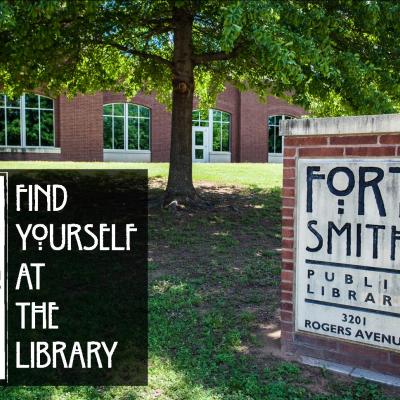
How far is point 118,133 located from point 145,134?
1.57 metres

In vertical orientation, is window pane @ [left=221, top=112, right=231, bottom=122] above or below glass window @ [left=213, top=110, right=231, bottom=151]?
above

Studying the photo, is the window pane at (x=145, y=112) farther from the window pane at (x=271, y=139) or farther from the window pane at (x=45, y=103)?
the window pane at (x=271, y=139)

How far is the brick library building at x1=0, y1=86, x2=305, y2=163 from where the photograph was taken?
87.8 ft

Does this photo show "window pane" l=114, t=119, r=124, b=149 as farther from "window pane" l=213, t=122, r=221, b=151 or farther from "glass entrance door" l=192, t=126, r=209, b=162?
"window pane" l=213, t=122, r=221, b=151

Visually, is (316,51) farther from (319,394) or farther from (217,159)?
(217,159)

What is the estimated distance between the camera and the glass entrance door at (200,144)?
3294cm

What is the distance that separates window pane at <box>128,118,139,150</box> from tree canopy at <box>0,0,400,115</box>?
16.1 metres

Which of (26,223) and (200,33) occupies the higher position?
(200,33)

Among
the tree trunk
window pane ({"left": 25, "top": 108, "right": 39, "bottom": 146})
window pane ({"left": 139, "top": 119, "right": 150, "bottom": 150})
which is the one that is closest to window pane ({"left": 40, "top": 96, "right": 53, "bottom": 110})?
window pane ({"left": 25, "top": 108, "right": 39, "bottom": 146})

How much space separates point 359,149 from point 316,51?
4.13m

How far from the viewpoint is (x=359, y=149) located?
3.43 m

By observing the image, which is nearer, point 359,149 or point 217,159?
point 359,149

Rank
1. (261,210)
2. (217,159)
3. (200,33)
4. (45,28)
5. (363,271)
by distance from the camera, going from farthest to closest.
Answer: (217,159) → (200,33) → (261,210) → (45,28) → (363,271)

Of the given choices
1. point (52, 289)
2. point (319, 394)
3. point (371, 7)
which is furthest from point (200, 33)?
point (319, 394)
